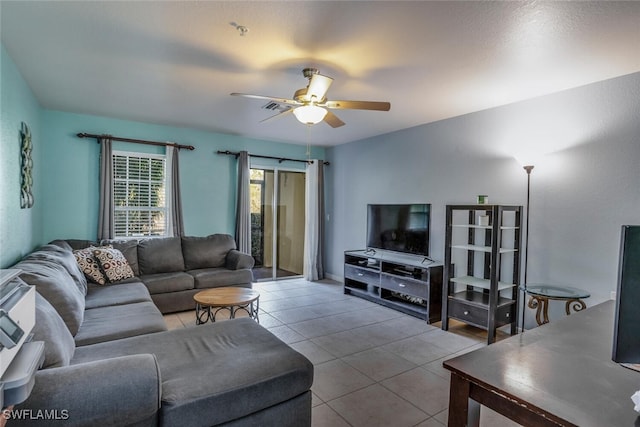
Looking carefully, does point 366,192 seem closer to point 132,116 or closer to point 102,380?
point 132,116

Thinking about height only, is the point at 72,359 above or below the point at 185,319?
above

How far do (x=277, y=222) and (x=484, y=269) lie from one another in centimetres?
367

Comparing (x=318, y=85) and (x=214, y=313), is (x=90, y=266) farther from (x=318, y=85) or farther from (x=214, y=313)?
(x=318, y=85)

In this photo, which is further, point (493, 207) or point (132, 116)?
point (132, 116)

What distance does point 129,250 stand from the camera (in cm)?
439

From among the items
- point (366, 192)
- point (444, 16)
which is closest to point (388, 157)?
point (366, 192)

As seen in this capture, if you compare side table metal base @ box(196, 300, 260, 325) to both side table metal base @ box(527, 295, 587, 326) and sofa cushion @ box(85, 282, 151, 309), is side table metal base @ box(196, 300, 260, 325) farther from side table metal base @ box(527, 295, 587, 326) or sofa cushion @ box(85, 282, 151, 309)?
side table metal base @ box(527, 295, 587, 326)

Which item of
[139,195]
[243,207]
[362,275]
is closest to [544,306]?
[362,275]

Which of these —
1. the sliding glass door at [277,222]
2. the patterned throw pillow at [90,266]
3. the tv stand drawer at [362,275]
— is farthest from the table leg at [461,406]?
the sliding glass door at [277,222]

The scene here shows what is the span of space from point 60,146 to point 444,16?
4.80m

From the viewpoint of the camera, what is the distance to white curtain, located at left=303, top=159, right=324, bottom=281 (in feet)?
20.8

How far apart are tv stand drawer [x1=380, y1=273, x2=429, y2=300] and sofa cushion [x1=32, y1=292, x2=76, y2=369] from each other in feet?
11.5

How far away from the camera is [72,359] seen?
73.1 inches

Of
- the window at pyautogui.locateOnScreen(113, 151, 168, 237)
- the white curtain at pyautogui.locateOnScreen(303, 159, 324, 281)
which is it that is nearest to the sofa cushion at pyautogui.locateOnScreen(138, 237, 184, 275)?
the window at pyautogui.locateOnScreen(113, 151, 168, 237)
